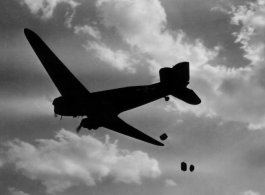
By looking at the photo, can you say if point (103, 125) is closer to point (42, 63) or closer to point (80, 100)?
point (80, 100)

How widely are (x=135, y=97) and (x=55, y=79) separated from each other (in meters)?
7.89

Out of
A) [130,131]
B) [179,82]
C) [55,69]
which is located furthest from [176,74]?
[55,69]

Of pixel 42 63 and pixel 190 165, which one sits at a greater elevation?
pixel 42 63

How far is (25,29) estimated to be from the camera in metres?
30.0

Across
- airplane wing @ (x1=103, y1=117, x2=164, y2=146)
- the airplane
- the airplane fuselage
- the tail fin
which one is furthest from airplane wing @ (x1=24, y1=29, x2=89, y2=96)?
the tail fin

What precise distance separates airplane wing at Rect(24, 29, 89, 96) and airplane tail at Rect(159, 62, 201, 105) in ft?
Answer: 25.7

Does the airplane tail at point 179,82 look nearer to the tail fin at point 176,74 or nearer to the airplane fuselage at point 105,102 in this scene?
the tail fin at point 176,74

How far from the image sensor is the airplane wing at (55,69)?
2961 cm

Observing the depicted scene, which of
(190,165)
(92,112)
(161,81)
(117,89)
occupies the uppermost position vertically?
(161,81)

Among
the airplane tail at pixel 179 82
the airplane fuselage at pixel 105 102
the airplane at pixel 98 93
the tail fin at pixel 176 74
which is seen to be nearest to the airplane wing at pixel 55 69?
the airplane at pixel 98 93

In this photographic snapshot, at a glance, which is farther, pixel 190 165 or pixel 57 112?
pixel 190 165

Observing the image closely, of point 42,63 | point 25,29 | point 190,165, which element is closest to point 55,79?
point 42,63

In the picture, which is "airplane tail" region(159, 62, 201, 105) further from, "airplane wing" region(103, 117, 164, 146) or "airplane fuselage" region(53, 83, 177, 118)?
"airplane wing" region(103, 117, 164, 146)

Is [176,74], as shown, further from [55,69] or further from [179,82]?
[55,69]
